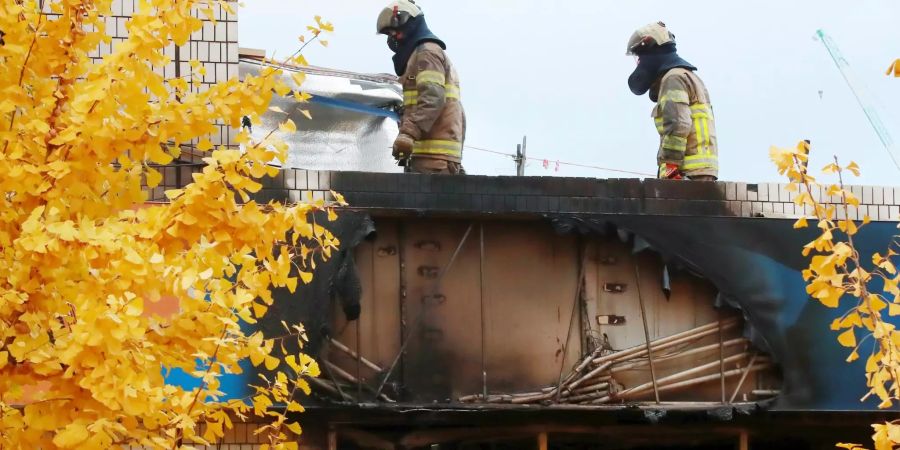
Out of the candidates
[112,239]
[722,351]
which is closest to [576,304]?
[722,351]

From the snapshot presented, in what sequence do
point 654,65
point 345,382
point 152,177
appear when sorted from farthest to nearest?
point 654,65 → point 345,382 → point 152,177

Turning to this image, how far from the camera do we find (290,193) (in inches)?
444

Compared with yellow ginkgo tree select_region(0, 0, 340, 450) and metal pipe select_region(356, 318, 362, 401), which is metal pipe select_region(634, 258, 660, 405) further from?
yellow ginkgo tree select_region(0, 0, 340, 450)

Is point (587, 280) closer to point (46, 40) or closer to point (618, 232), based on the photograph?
point (618, 232)

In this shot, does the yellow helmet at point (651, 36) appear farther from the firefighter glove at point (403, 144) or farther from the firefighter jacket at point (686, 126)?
the firefighter glove at point (403, 144)

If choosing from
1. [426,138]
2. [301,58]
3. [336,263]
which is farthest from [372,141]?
[301,58]

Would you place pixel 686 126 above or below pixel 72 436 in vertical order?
above

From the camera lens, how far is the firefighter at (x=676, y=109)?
484 inches

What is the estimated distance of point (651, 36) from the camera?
12539mm

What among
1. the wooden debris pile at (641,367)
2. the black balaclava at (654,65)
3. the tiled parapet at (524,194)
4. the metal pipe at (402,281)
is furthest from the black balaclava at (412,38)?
the wooden debris pile at (641,367)

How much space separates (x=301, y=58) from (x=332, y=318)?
3.63m

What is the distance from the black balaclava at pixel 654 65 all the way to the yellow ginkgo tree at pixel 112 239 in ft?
18.7

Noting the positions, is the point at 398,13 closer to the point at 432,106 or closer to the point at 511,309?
the point at 432,106

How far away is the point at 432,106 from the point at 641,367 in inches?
97.5
